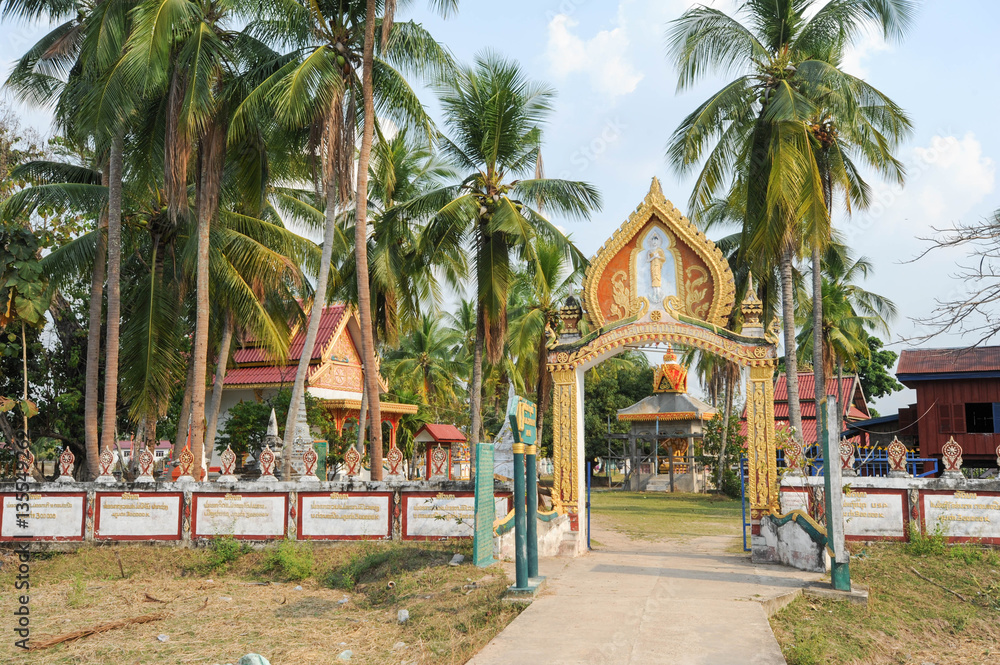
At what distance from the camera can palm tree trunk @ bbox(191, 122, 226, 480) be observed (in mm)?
15016

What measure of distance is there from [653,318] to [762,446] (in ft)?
8.68

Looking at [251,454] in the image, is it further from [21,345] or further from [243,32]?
[243,32]

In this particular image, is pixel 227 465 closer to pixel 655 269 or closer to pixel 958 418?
pixel 655 269

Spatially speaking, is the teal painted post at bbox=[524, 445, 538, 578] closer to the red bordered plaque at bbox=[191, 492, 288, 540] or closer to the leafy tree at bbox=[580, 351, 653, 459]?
the red bordered plaque at bbox=[191, 492, 288, 540]

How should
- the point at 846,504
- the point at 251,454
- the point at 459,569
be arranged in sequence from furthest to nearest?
the point at 251,454 < the point at 846,504 < the point at 459,569

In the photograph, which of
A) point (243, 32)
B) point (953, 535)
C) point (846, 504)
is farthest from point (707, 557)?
point (243, 32)

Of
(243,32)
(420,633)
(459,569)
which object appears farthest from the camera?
→ (243,32)

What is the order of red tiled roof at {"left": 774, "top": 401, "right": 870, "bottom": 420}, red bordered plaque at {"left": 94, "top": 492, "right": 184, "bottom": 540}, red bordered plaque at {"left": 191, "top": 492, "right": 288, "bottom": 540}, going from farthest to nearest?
red tiled roof at {"left": 774, "top": 401, "right": 870, "bottom": 420} → red bordered plaque at {"left": 94, "top": 492, "right": 184, "bottom": 540} → red bordered plaque at {"left": 191, "top": 492, "right": 288, "bottom": 540}

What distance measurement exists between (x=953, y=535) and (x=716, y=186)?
30.6ft

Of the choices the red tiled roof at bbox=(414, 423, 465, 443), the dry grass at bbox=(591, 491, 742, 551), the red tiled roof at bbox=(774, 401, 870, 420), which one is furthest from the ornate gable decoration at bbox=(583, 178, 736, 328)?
the red tiled roof at bbox=(774, 401, 870, 420)

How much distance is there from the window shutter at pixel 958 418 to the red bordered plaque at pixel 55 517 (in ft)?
82.5

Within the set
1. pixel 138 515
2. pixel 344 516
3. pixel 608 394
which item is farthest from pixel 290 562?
pixel 608 394

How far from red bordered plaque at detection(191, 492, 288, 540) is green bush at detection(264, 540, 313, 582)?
57 centimetres

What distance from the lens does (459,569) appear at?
11.1 m
